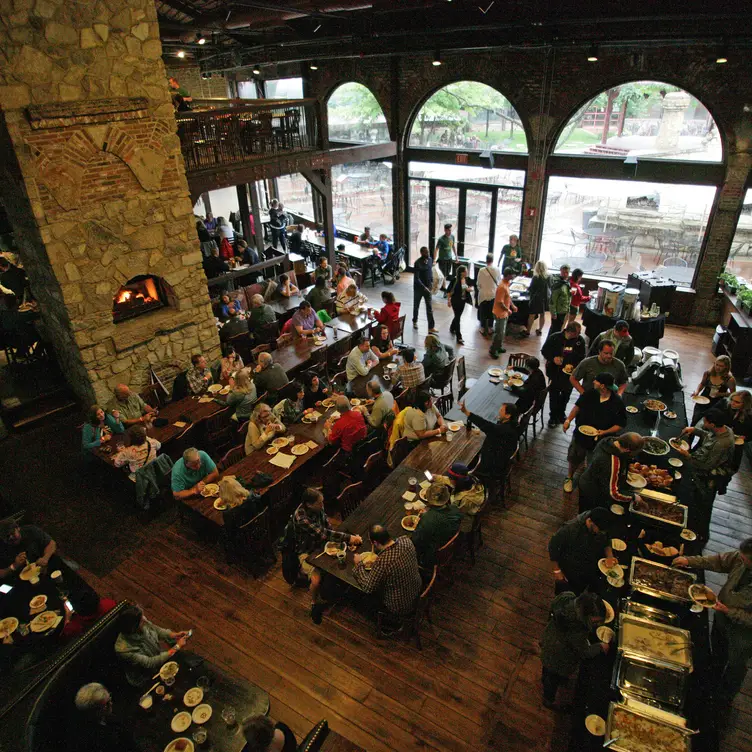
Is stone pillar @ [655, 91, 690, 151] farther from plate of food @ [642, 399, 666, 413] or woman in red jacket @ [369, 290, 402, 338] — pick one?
plate of food @ [642, 399, 666, 413]

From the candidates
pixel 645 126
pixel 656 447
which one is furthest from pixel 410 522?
pixel 645 126

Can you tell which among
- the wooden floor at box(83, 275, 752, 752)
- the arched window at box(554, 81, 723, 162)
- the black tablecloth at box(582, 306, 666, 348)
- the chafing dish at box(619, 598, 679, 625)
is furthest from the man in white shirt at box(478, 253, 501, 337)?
the chafing dish at box(619, 598, 679, 625)

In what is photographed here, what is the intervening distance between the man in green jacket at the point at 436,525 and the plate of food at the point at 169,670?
2.31 metres

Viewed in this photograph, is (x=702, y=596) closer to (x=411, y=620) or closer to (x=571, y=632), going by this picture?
(x=571, y=632)

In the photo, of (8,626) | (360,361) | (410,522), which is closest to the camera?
(8,626)

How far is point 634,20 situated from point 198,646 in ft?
39.1

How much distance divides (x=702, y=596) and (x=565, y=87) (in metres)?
10.6

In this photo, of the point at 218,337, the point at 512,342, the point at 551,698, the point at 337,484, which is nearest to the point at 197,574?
the point at 337,484

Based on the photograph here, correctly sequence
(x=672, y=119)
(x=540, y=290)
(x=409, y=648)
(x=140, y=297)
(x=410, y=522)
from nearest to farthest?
(x=409, y=648), (x=410, y=522), (x=140, y=297), (x=540, y=290), (x=672, y=119)

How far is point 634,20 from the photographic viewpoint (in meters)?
9.47

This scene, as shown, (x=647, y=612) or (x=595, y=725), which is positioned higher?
(x=647, y=612)

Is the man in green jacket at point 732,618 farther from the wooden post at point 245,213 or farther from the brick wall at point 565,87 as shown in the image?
the wooden post at point 245,213

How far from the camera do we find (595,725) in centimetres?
353

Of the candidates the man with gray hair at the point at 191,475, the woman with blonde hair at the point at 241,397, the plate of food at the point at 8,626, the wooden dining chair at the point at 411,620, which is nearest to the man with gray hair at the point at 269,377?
the woman with blonde hair at the point at 241,397
